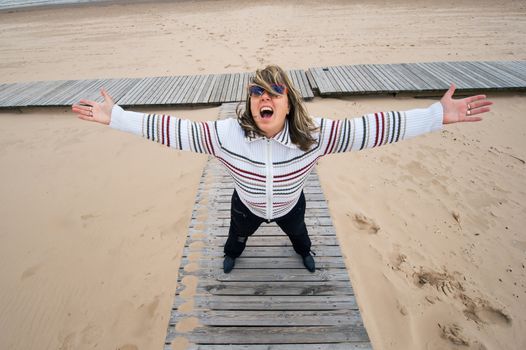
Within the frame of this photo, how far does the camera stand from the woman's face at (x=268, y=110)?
1.56 m

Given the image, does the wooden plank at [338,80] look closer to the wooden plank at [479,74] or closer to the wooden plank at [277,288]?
the wooden plank at [479,74]

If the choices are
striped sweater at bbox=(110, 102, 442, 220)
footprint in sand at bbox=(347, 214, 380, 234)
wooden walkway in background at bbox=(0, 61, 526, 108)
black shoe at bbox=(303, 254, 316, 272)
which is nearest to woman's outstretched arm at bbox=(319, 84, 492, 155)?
striped sweater at bbox=(110, 102, 442, 220)

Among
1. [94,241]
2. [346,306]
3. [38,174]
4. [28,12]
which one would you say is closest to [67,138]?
[38,174]

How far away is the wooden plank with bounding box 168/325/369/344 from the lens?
2.38m

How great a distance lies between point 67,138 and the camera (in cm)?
621

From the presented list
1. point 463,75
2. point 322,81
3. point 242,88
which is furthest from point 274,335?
point 463,75

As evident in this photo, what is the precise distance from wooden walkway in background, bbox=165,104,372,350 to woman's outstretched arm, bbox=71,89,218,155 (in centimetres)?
158

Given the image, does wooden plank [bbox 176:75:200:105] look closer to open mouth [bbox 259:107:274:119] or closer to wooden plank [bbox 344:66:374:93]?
wooden plank [bbox 344:66:374:93]

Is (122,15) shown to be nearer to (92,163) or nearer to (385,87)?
(92,163)

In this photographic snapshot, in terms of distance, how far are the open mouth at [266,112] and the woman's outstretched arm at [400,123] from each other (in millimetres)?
336

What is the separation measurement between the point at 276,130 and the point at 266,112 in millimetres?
118

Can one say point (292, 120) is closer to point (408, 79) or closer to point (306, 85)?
point (306, 85)

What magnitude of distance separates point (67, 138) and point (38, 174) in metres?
1.21

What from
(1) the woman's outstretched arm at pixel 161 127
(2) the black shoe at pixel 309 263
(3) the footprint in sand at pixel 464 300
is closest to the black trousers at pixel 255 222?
(2) the black shoe at pixel 309 263
